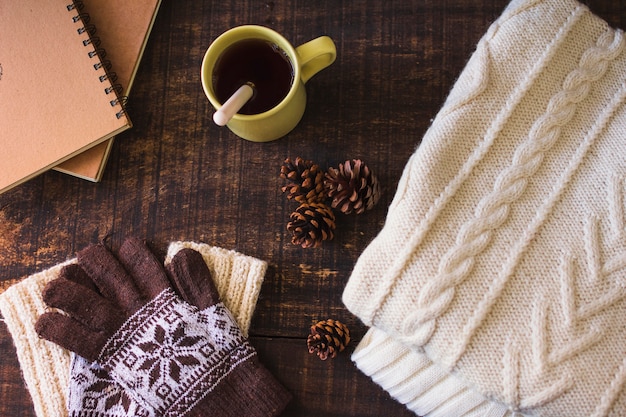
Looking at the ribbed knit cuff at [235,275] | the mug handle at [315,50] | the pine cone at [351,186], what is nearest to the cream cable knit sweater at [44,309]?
the ribbed knit cuff at [235,275]

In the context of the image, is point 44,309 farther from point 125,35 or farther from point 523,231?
point 523,231

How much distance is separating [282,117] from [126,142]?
235 mm

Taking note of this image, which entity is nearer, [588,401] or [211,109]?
[588,401]

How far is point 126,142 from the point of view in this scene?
2.46 feet

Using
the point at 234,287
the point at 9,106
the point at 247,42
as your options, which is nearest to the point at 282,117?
the point at 247,42

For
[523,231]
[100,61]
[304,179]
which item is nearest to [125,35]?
[100,61]

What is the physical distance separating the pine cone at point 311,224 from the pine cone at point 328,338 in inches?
4.0

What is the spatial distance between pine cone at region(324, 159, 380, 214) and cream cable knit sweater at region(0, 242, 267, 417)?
0.13m

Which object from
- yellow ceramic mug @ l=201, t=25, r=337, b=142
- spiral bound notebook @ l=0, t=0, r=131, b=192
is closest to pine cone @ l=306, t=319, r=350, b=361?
yellow ceramic mug @ l=201, t=25, r=337, b=142

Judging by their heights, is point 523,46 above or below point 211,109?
above

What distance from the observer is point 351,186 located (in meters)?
0.67

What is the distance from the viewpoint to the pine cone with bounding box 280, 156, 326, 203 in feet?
2.24

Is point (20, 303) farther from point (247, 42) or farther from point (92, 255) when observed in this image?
point (247, 42)

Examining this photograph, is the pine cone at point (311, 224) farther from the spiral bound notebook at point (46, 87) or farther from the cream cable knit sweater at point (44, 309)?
the spiral bound notebook at point (46, 87)
